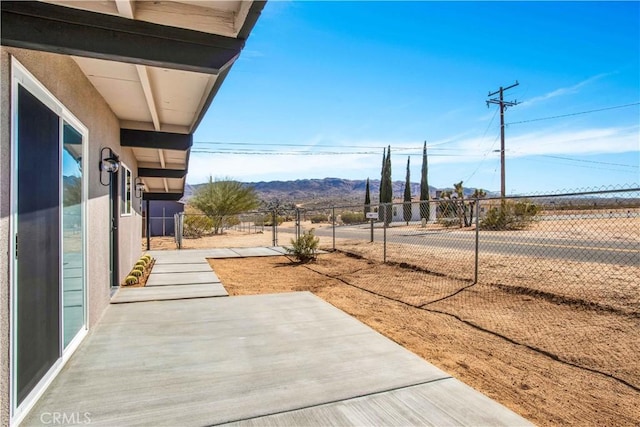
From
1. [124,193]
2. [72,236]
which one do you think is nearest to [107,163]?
[72,236]

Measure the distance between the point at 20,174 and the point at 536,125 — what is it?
33.4m

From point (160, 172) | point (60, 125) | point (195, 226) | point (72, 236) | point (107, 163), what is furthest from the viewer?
point (195, 226)

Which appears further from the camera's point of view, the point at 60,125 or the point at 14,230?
the point at 60,125

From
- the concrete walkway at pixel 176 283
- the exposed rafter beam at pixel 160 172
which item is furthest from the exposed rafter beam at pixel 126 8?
the exposed rafter beam at pixel 160 172

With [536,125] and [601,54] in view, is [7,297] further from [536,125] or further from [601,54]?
[536,125]

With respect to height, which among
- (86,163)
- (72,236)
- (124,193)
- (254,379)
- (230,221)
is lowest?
(254,379)

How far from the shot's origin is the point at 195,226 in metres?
22.4

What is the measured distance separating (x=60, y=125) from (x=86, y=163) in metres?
1.06

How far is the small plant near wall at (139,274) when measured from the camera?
22.6 feet

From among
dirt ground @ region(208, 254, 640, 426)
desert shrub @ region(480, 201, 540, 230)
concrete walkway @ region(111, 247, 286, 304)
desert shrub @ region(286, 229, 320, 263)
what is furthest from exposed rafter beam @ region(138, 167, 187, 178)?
desert shrub @ region(480, 201, 540, 230)

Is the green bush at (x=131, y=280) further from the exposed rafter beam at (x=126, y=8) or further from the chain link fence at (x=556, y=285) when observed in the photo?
the exposed rafter beam at (x=126, y=8)

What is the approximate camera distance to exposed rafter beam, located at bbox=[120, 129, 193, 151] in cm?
641

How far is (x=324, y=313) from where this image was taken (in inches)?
197

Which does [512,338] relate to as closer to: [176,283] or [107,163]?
[107,163]
